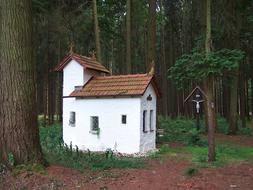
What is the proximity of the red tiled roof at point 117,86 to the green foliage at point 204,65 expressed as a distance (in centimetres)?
341

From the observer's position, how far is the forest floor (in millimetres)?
9398

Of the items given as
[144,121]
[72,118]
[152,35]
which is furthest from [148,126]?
[152,35]

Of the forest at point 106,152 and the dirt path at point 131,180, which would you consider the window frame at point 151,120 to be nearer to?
the forest at point 106,152

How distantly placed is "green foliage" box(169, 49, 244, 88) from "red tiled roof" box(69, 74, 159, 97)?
11.2ft

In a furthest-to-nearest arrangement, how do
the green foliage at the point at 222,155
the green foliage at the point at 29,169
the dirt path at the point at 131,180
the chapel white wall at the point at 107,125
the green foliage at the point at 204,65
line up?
the chapel white wall at the point at 107,125
the green foliage at the point at 222,155
the green foliage at the point at 204,65
the green foliage at the point at 29,169
the dirt path at the point at 131,180

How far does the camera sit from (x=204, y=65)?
46.9 feet

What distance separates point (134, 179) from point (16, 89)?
366 centimetres

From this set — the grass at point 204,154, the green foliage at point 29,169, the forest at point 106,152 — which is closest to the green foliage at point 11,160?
the forest at point 106,152

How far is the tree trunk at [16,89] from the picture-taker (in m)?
9.94

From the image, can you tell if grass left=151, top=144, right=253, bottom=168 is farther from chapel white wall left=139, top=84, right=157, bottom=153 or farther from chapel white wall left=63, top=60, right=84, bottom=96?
chapel white wall left=63, top=60, right=84, bottom=96

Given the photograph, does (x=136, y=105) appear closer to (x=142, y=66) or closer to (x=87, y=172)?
(x=87, y=172)

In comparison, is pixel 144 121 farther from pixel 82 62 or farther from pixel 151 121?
pixel 82 62

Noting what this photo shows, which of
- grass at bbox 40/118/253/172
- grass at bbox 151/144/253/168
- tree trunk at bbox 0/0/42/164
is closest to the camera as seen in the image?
tree trunk at bbox 0/0/42/164

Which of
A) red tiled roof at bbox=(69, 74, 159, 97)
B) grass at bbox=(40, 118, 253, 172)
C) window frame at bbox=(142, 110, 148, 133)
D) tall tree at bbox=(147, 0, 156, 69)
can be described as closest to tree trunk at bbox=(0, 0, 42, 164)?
grass at bbox=(40, 118, 253, 172)
